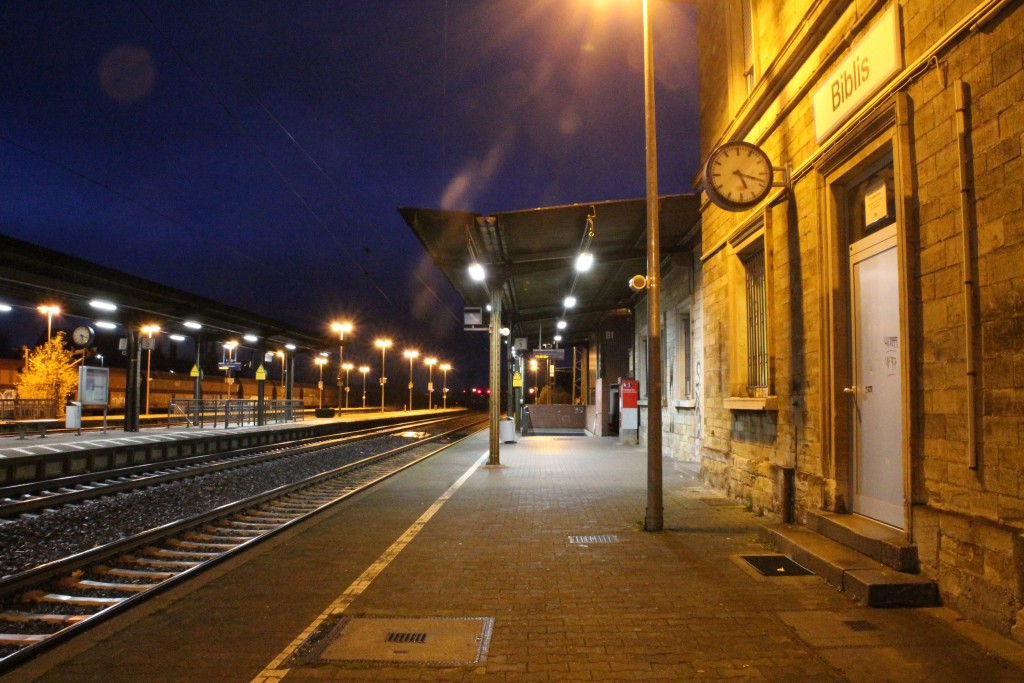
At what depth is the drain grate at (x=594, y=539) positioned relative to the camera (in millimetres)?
7812

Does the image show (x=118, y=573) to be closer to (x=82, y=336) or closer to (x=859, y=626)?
(x=859, y=626)

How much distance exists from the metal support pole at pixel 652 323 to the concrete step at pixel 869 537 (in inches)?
68.0

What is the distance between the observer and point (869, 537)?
6.19m

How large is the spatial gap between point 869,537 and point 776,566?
2.99 feet

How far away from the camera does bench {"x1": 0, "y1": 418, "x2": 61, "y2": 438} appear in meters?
21.9

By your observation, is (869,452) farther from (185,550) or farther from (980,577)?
(185,550)

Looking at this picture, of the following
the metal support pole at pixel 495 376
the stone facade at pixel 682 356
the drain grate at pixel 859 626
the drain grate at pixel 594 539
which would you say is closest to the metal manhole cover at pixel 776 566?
the drain grate at pixel 859 626

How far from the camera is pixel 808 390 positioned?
316 inches

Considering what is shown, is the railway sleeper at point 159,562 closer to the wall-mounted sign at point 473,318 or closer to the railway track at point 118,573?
the railway track at point 118,573

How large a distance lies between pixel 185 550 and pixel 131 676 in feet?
13.6

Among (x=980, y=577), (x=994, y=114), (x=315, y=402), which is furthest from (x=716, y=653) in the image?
(x=315, y=402)

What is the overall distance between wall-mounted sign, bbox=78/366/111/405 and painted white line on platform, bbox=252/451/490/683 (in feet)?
58.9

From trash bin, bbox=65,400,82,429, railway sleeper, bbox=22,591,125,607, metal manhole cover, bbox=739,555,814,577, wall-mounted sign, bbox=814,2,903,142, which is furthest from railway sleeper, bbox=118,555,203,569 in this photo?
trash bin, bbox=65,400,82,429

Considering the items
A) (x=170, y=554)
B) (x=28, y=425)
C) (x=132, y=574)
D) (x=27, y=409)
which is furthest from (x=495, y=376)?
(x=27, y=409)
